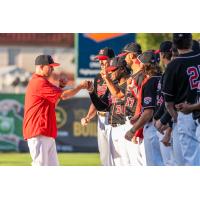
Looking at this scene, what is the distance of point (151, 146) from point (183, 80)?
1741 mm

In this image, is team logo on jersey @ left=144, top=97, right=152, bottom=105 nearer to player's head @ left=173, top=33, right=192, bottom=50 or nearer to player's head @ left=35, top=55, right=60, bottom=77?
player's head @ left=35, top=55, right=60, bottom=77

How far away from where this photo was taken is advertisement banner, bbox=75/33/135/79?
16.1m

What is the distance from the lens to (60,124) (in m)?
17.8

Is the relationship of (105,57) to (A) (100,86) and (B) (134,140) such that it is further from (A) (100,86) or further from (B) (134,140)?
(B) (134,140)

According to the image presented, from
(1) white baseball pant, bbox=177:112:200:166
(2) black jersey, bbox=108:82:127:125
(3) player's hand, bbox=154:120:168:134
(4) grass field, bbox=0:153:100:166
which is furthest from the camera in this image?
(4) grass field, bbox=0:153:100:166

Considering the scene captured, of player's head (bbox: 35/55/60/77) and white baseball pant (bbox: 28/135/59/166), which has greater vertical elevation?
player's head (bbox: 35/55/60/77)

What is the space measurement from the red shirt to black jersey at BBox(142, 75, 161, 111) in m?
0.94

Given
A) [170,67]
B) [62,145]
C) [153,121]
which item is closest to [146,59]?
[153,121]

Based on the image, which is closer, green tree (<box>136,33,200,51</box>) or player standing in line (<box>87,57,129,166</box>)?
player standing in line (<box>87,57,129,166</box>)

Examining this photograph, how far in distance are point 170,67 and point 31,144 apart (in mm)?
2281

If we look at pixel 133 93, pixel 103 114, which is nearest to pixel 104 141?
pixel 103 114

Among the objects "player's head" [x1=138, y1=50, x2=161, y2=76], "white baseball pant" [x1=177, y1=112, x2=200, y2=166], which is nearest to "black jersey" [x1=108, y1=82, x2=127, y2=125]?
"player's head" [x1=138, y1=50, x2=161, y2=76]
